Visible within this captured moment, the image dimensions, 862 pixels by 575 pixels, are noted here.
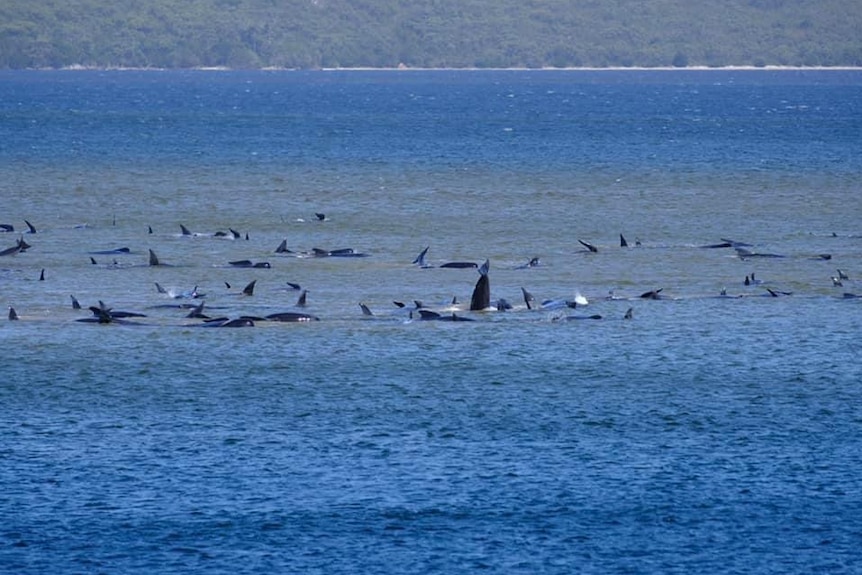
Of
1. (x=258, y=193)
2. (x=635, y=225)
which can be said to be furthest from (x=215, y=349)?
(x=258, y=193)

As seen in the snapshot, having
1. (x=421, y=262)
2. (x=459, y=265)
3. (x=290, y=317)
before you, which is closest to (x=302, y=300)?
(x=290, y=317)

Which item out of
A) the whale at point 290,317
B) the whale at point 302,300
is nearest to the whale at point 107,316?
the whale at point 290,317

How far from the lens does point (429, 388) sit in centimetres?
2748

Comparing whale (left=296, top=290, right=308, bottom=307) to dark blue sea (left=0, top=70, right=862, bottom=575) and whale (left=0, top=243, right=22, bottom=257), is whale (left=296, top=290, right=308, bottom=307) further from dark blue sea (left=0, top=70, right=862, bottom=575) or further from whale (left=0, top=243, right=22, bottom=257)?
whale (left=0, top=243, right=22, bottom=257)

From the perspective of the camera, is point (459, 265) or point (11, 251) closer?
point (459, 265)

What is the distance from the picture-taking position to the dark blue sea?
766 inches

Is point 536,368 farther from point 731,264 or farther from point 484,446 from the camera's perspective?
point 731,264

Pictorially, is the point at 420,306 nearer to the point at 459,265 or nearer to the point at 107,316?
the point at 107,316

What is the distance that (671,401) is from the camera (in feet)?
87.4

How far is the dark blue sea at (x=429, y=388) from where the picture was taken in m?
19.5

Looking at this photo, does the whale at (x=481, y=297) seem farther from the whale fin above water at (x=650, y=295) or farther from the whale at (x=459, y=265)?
the whale at (x=459, y=265)

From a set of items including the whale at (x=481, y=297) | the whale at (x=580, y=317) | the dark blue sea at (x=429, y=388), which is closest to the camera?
the dark blue sea at (x=429, y=388)

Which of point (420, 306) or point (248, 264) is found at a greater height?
point (248, 264)

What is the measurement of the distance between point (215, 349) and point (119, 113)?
131 metres
